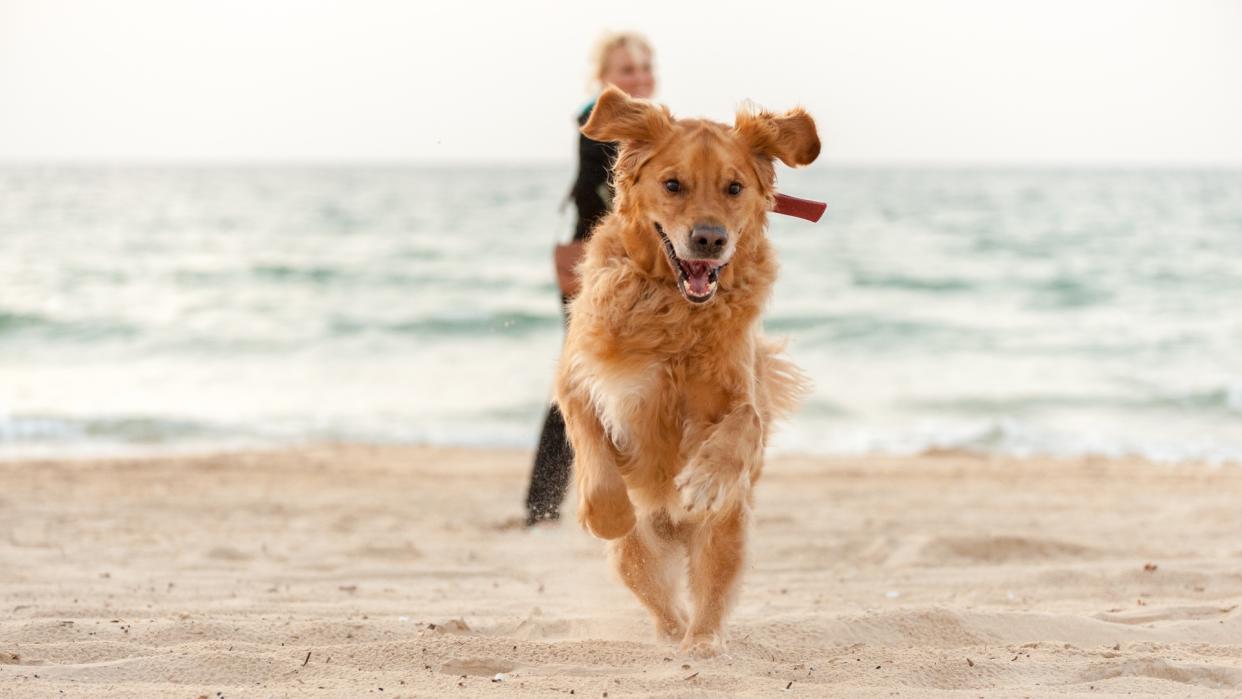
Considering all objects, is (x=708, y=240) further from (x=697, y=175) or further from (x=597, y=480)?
(x=597, y=480)

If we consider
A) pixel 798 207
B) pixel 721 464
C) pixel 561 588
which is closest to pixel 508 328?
pixel 561 588

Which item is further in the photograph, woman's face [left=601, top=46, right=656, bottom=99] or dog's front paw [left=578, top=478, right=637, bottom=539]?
woman's face [left=601, top=46, right=656, bottom=99]

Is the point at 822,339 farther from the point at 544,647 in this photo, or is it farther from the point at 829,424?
the point at 544,647

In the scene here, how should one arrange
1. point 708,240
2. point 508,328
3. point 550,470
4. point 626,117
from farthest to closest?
point 508,328, point 550,470, point 626,117, point 708,240

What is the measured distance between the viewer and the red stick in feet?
15.7

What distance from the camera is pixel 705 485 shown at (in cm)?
406

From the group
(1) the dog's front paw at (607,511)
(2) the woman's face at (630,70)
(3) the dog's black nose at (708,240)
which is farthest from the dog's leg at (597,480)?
(2) the woman's face at (630,70)

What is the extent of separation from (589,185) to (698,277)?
83.3 inches

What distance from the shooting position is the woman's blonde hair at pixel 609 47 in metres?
6.42

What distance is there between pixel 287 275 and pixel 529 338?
8.16 metres

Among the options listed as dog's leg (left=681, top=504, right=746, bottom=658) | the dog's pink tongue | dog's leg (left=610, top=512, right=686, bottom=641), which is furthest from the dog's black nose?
dog's leg (left=610, top=512, right=686, bottom=641)

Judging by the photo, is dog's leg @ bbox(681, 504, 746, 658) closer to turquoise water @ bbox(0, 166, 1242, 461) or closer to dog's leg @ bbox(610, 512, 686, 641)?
dog's leg @ bbox(610, 512, 686, 641)

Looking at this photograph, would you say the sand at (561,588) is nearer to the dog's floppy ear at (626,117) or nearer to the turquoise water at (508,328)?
the turquoise water at (508,328)

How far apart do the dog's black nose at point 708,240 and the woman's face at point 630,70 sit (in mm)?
2495
